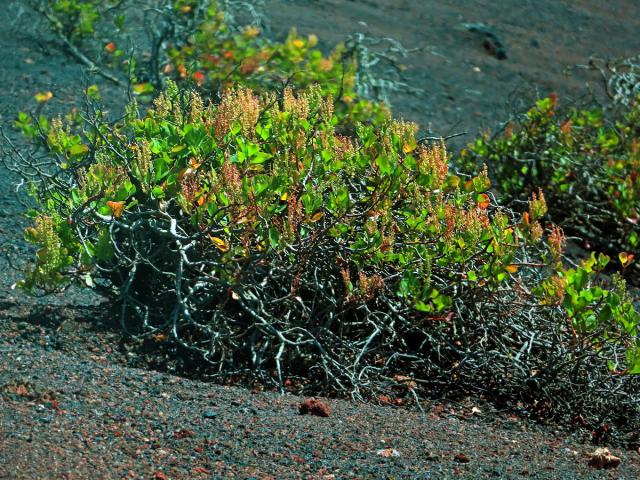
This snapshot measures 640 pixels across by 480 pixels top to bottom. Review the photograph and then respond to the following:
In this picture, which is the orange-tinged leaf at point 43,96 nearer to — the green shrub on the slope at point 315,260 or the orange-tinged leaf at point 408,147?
the green shrub on the slope at point 315,260

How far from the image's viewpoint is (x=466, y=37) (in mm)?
10188

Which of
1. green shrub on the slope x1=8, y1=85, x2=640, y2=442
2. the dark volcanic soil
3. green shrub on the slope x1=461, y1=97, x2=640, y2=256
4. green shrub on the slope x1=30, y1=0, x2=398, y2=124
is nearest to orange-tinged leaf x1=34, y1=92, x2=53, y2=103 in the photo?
green shrub on the slope x1=30, y1=0, x2=398, y2=124

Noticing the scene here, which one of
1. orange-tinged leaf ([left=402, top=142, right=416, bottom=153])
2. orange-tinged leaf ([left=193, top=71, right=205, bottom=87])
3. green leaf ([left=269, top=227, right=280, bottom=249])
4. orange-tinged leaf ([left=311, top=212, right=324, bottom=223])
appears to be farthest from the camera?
orange-tinged leaf ([left=193, top=71, right=205, bottom=87])

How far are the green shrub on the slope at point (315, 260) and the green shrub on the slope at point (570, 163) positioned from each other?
7.08ft

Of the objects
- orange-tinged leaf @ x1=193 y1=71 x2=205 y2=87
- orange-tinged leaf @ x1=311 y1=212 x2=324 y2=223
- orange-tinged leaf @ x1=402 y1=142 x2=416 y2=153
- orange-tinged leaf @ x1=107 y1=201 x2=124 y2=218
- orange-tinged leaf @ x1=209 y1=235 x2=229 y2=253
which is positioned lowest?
orange-tinged leaf @ x1=193 y1=71 x2=205 y2=87

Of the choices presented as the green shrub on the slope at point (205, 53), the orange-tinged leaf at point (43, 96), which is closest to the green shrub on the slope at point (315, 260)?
the green shrub on the slope at point (205, 53)

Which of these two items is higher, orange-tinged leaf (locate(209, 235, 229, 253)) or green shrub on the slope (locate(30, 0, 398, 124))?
orange-tinged leaf (locate(209, 235, 229, 253))

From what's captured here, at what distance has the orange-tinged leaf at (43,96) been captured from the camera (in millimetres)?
6238

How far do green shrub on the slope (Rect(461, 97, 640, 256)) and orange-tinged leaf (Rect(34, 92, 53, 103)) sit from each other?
2377 mm

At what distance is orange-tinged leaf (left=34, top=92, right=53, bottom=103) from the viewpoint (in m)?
6.24

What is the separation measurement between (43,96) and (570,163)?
9.68 ft

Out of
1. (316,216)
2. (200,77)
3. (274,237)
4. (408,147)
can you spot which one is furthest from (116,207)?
(200,77)

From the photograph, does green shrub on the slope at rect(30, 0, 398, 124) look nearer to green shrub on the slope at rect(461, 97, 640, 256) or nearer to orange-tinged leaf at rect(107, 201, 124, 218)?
green shrub on the slope at rect(461, 97, 640, 256)

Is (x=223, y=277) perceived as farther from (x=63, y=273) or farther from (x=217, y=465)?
(x=217, y=465)
